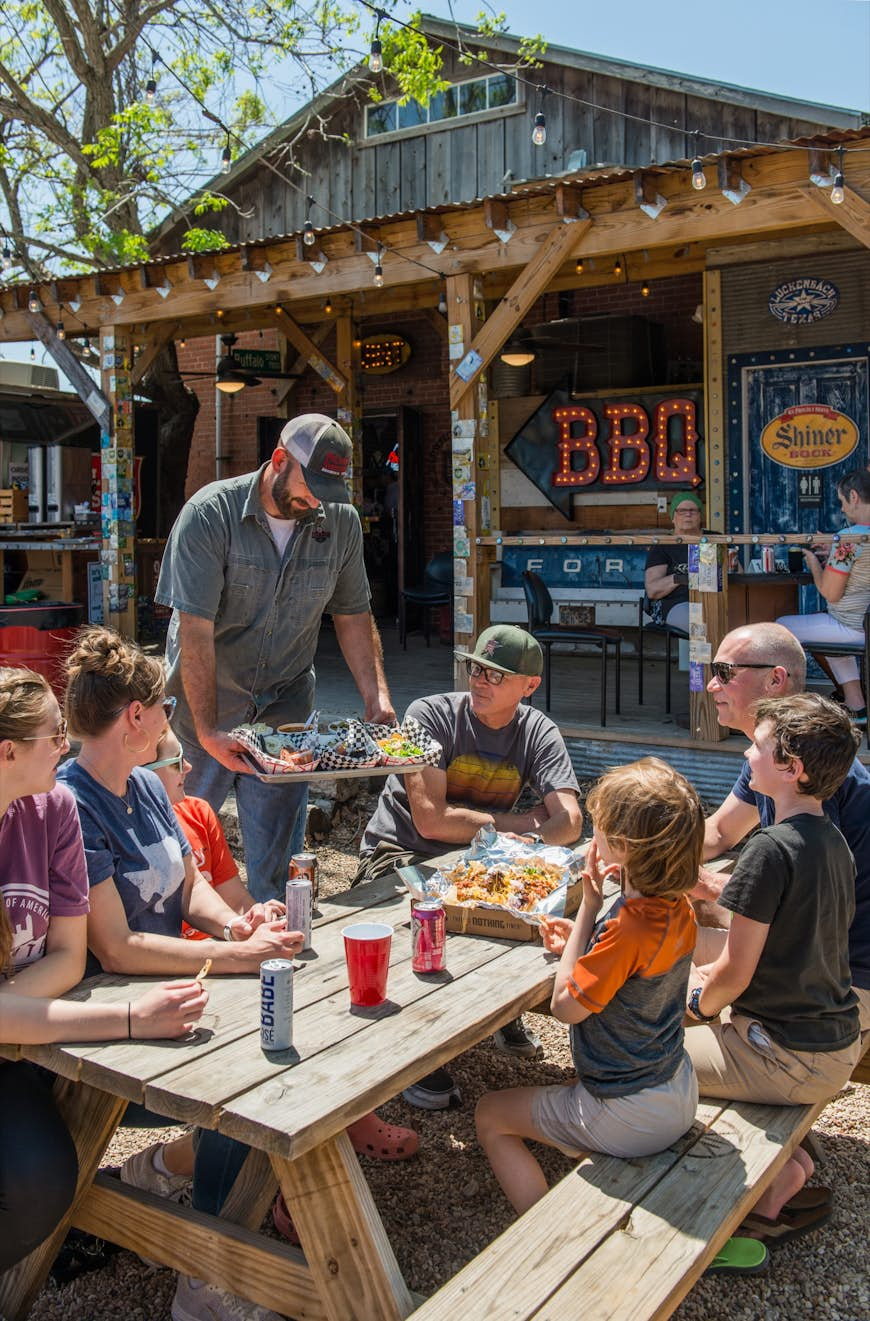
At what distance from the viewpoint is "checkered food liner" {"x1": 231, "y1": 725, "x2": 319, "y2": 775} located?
10.6 feet

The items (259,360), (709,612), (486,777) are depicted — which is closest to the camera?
(486,777)

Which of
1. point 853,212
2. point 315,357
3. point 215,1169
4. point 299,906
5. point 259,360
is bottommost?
point 215,1169

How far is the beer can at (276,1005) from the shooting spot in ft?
6.79

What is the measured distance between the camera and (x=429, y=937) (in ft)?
8.27

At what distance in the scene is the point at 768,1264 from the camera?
A: 2.58m

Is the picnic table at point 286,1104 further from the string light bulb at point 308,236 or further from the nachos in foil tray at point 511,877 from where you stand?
the string light bulb at point 308,236

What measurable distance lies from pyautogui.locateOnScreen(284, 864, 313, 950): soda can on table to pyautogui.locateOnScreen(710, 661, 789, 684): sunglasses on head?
1.37 metres

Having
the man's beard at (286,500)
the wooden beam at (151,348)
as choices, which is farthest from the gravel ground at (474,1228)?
the wooden beam at (151,348)

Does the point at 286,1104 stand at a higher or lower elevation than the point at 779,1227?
higher

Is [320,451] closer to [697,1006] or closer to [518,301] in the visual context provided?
[697,1006]

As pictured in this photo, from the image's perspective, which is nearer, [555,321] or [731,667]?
[731,667]

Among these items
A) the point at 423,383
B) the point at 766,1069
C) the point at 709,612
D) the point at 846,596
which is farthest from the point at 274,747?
the point at 423,383

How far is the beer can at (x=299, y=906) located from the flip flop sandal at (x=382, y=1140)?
2.38 feet

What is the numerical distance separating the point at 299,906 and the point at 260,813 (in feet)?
3.91
